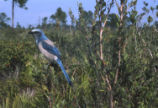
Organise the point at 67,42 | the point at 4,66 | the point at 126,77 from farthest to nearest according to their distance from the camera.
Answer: the point at 67,42 → the point at 4,66 → the point at 126,77

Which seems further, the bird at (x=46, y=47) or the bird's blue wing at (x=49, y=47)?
the bird's blue wing at (x=49, y=47)

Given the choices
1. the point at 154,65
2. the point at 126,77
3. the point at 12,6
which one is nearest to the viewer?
the point at 154,65

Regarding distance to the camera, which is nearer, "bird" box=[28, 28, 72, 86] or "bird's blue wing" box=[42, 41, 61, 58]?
"bird" box=[28, 28, 72, 86]

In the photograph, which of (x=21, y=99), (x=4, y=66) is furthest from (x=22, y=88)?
(x=4, y=66)

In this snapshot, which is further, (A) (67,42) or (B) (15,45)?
(A) (67,42)

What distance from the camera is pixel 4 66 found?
567 cm

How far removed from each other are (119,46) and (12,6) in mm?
28318

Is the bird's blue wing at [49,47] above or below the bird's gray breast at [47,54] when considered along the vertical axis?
above

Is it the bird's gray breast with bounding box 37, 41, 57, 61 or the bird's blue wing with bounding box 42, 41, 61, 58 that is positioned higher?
the bird's blue wing with bounding box 42, 41, 61, 58

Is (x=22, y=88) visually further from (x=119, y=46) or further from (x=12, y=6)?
(x=12, y=6)

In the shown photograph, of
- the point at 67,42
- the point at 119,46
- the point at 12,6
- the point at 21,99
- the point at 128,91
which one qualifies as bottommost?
the point at 21,99

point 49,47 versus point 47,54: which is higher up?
point 49,47

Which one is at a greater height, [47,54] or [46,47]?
[46,47]

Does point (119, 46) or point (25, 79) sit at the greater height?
point (119, 46)
